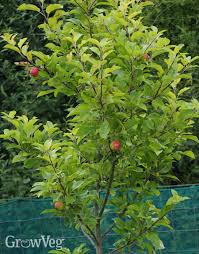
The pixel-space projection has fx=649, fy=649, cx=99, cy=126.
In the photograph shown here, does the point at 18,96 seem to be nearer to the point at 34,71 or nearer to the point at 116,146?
the point at 34,71

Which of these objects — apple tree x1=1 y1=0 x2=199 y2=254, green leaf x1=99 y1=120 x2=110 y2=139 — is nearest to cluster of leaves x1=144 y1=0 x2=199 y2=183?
apple tree x1=1 y1=0 x2=199 y2=254

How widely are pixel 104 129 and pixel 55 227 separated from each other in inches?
144

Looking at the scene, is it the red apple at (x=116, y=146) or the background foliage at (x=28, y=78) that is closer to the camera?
the red apple at (x=116, y=146)

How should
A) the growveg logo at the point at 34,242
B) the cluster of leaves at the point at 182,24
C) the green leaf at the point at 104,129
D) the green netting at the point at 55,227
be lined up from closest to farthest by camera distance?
the green leaf at the point at 104,129 < the green netting at the point at 55,227 < the growveg logo at the point at 34,242 < the cluster of leaves at the point at 182,24

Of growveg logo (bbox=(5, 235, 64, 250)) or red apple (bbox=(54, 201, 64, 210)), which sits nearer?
red apple (bbox=(54, 201, 64, 210))

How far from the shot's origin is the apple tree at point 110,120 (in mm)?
3334

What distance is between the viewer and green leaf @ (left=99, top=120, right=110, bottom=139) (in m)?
3.22

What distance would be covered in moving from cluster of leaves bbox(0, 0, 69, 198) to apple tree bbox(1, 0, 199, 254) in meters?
4.65

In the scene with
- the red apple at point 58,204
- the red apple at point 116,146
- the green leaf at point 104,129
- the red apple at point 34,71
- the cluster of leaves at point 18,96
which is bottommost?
the cluster of leaves at point 18,96

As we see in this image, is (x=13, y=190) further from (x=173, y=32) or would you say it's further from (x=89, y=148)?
(x=89, y=148)

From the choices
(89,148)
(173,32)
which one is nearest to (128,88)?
(89,148)

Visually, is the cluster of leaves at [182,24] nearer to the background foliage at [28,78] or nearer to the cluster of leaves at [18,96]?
the background foliage at [28,78]

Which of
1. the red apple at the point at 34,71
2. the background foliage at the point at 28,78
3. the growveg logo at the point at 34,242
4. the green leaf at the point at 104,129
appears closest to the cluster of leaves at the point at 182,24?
the background foliage at the point at 28,78

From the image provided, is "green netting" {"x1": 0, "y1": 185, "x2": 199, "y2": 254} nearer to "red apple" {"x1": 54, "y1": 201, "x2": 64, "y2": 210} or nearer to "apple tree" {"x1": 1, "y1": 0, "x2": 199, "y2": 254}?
"apple tree" {"x1": 1, "y1": 0, "x2": 199, "y2": 254}
